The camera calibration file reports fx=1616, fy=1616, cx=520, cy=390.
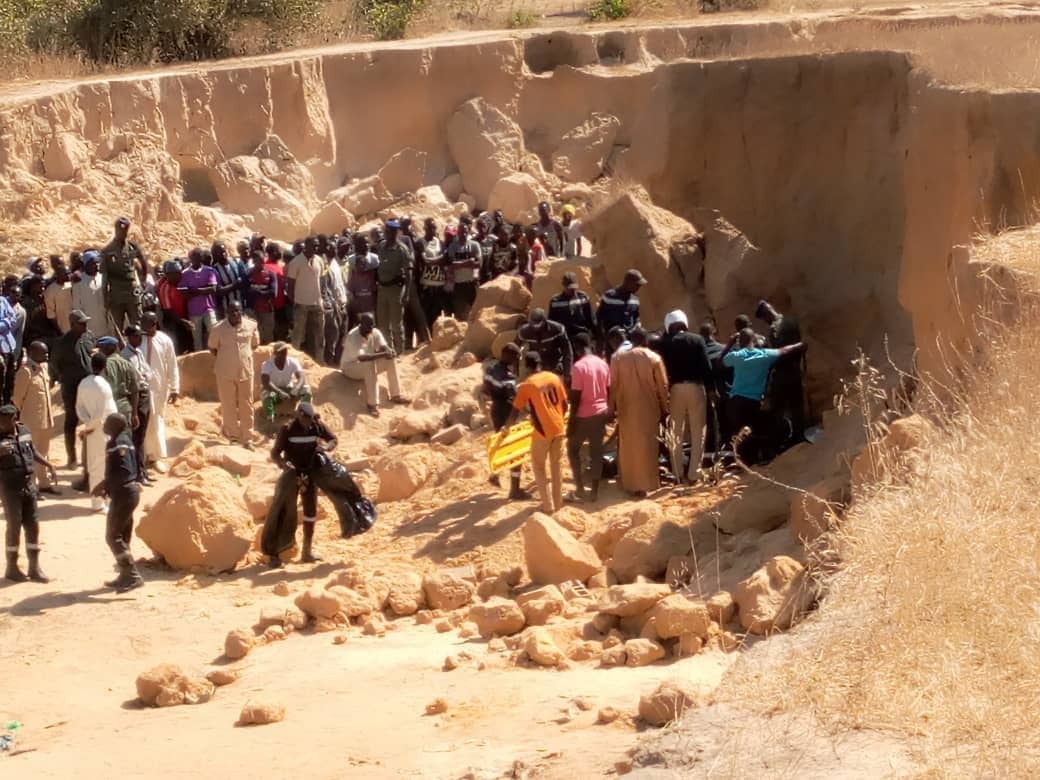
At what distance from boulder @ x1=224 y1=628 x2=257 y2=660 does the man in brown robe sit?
366 centimetres

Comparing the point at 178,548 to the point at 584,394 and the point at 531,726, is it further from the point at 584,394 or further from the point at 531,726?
the point at 531,726

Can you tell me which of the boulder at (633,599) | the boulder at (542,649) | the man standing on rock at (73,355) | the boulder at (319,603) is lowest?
the boulder at (319,603)

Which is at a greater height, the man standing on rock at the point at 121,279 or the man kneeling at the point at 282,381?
the man standing on rock at the point at 121,279

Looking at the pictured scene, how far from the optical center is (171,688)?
971 centimetres

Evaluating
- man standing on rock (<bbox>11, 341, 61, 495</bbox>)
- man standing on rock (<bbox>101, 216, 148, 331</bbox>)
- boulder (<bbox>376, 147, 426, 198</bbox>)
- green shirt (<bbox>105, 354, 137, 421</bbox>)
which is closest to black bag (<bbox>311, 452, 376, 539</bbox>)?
green shirt (<bbox>105, 354, 137, 421</bbox>)

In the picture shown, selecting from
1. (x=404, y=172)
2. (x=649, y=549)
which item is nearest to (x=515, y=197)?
(x=404, y=172)

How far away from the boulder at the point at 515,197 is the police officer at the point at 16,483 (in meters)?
13.9

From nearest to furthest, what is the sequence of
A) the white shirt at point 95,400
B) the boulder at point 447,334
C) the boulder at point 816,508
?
1. the boulder at point 816,508
2. the white shirt at point 95,400
3. the boulder at point 447,334

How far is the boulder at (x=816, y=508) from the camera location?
1010 centimetres

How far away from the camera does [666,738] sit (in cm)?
741

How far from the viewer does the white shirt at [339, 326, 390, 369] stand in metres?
15.7

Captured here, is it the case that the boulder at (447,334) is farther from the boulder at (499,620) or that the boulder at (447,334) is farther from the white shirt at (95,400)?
the boulder at (499,620)

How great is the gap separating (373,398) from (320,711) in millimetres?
7024

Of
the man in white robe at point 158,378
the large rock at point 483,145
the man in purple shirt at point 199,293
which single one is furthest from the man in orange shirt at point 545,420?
the large rock at point 483,145
